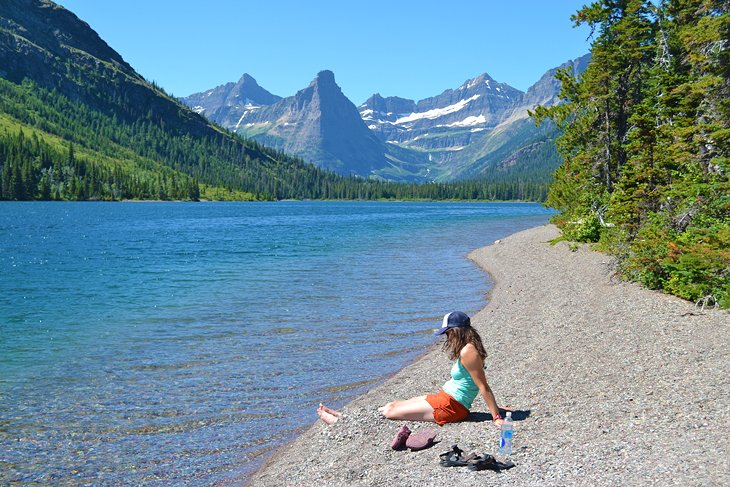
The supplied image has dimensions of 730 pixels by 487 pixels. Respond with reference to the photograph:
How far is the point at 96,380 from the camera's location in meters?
17.9

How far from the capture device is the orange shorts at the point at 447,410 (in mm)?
12133

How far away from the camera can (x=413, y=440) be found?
11.1m

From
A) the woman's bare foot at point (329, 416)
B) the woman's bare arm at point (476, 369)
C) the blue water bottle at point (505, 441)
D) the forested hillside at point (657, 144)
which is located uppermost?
the forested hillside at point (657, 144)

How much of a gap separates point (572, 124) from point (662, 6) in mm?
11097

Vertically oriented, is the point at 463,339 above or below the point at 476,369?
above

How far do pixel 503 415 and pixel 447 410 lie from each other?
3.82ft

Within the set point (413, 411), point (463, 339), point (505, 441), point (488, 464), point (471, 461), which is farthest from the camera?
point (413, 411)

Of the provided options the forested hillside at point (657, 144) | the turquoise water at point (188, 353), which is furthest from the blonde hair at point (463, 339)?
the forested hillside at point (657, 144)

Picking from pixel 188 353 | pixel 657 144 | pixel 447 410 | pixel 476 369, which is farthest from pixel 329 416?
pixel 657 144

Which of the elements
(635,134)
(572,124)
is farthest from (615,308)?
(572,124)

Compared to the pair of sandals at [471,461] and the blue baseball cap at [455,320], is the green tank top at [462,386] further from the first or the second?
the pair of sandals at [471,461]

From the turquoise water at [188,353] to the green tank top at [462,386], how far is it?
4364mm

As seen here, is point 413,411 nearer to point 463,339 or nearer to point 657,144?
point 463,339

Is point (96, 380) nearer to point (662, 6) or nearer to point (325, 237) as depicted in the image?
point (662, 6)
